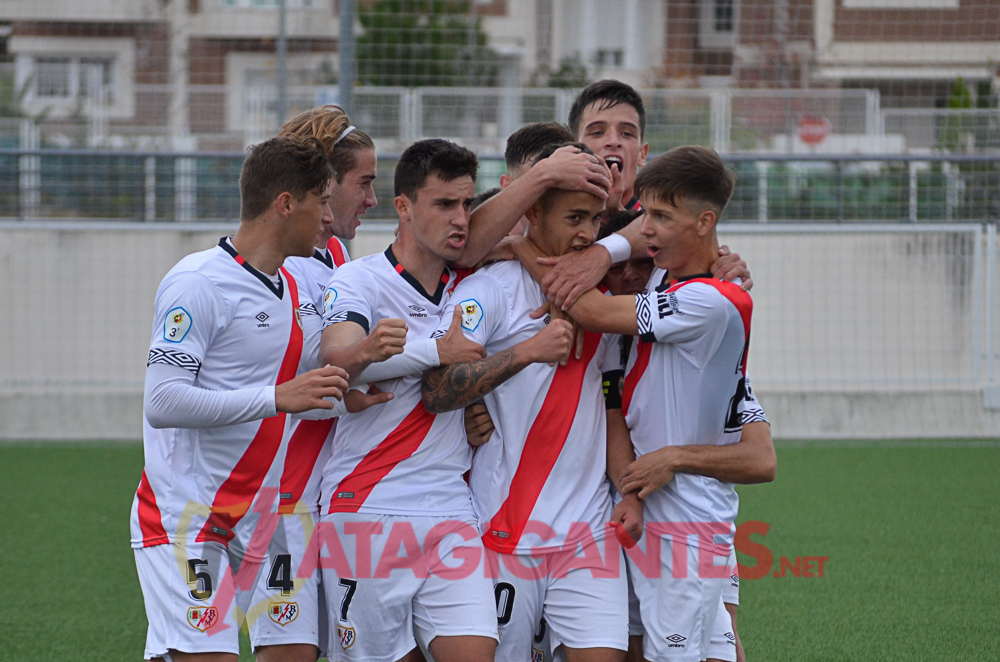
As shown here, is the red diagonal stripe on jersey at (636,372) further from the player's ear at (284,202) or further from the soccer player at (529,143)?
the player's ear at (284,202)

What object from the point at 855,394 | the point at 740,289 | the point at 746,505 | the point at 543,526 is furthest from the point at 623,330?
the point at 855,394

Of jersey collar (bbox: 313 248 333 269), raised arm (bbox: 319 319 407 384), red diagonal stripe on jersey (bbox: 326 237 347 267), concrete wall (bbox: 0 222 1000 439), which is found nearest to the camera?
raised arm (bbox: 319 319 407 384)

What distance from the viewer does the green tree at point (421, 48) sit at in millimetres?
12594

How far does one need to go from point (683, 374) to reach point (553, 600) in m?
0.80

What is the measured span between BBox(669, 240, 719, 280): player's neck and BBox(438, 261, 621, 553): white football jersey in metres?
0.36

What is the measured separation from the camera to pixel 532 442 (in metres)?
2.96

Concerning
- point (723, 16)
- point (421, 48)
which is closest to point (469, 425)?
point (421, 48)

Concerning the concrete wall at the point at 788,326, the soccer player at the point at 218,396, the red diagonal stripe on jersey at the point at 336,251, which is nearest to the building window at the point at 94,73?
the concrete wall at the point at 788,326

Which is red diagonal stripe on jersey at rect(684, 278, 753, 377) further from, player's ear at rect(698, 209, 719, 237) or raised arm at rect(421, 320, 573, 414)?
raised arm at rect(421, 320, 573, 414)

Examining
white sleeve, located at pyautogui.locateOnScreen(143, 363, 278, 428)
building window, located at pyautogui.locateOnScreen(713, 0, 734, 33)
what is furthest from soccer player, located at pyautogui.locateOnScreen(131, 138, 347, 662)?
building window, located at pyautogui.locateOnScreen(713, 0, 734, 33)

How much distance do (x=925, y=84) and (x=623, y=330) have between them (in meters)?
14.0

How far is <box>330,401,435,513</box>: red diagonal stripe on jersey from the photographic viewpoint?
297 cm

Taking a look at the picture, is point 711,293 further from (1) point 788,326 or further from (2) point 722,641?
(1) point 788,326

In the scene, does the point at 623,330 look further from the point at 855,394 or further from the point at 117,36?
the point at 117,36
